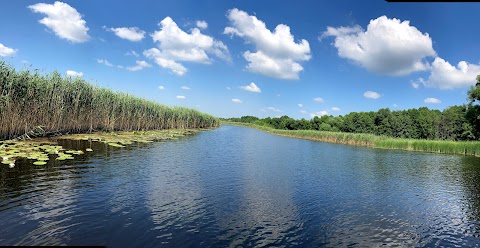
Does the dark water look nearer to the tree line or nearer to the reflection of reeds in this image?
the reflection of reeds

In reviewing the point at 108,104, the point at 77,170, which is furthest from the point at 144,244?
the point at 108,104

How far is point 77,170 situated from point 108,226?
25.2ft

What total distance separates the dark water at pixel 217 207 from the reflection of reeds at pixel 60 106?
7.58 m

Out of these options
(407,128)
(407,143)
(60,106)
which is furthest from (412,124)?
(60,106)

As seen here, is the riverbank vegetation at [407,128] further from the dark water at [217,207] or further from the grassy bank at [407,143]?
the dark water at [217,207]

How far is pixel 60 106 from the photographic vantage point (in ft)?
83.1

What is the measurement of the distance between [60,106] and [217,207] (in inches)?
834

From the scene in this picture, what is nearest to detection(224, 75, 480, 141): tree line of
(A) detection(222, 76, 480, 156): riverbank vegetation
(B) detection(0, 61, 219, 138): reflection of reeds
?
(A) detection(222, 76, 480, 156): riverbank vegetation

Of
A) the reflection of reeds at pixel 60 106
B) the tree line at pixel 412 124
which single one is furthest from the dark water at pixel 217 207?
the tree line at pixel 412 124

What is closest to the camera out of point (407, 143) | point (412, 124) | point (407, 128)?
point (407, 143)

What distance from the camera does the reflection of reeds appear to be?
2047 cm

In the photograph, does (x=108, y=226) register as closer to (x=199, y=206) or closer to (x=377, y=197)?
(x=199, y=206)

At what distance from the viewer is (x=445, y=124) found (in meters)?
76.4

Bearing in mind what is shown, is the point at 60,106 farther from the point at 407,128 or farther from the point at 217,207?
the point at 407,128
